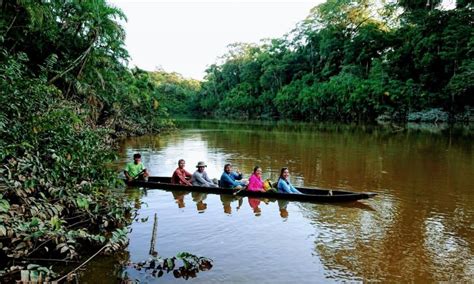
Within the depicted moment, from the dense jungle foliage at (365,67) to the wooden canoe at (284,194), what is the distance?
31.4m

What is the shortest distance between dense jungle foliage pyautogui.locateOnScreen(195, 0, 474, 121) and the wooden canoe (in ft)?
103

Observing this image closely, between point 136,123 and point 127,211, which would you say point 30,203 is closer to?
point 127,211

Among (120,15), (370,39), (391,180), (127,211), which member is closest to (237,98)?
(370,39)

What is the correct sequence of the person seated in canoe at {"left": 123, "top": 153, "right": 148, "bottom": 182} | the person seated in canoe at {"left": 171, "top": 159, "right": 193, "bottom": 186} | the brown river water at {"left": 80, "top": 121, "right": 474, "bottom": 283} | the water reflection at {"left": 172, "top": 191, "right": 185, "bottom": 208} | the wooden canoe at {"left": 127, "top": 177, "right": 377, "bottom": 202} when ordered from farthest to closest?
1. the person seated in canoe at {"left": 123, "top": 153, "right": 148, "bottom": 182}
2. the person seated in canoe at {"left": 171, "top": 159, "right": 193, "bottom": 186}
3. the water reflection at {"left": 172, "top": 191, "right": 185, "bottom": 208}
4. the wooden canoe at {"left": 127, "top": 177, "right": 377, "bottom": 202}
5. the brown river water at {"left": 80, "top": 121, "right": 474, "bottom": 283}

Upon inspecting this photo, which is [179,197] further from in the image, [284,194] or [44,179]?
[44,179]

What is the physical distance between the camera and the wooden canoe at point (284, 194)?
10078 mm

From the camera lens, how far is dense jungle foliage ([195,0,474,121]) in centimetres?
4147

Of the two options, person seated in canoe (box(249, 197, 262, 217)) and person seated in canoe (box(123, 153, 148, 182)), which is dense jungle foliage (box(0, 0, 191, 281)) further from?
person seated in canoe (box(123, 153, 148, 182))

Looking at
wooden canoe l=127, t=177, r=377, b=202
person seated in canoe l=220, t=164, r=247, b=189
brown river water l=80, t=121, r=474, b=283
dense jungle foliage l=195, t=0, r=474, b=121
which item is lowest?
brown river water l=80, t=121, r=474, b=283

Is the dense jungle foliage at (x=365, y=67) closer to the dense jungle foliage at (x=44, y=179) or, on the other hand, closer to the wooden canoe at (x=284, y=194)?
the wooden canoe at (x=284, y=194)

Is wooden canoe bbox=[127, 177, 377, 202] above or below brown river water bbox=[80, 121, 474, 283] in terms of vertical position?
above

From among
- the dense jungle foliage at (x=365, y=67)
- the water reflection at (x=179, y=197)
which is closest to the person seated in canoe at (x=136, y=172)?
the water reflection at (x=179, y=197)

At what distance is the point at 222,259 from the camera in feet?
22.0

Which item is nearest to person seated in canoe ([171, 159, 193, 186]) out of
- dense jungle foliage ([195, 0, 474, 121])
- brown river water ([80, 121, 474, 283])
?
brown river water ([80, 121, 474, 283])
